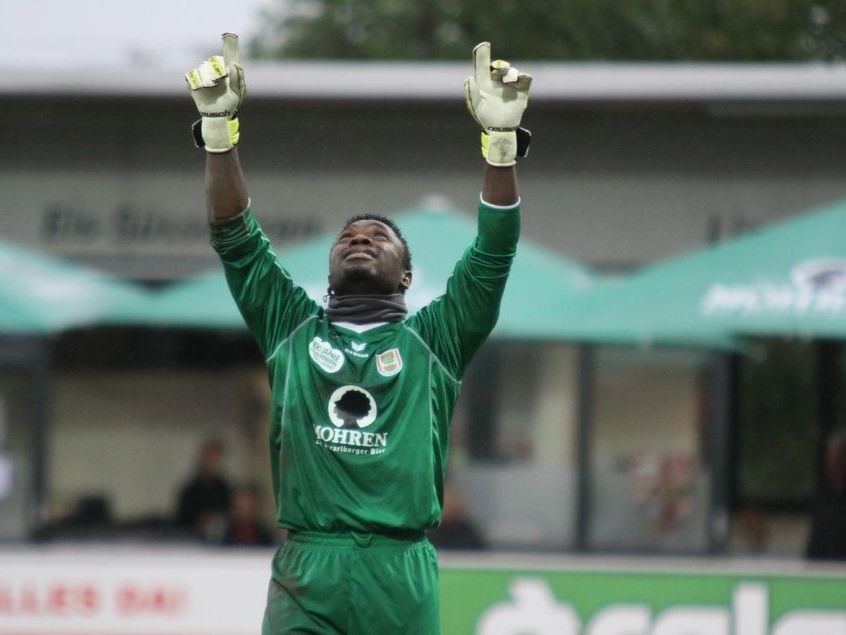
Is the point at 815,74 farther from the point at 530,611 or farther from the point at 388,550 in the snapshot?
the point at 388,550

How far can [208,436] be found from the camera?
30.8 feet

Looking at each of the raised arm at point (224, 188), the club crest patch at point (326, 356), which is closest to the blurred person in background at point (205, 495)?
the club crest patch at point (326, 356)

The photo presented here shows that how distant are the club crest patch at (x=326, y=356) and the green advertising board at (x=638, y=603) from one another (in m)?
4.92

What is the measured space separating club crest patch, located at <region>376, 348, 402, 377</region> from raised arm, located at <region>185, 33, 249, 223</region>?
52cm

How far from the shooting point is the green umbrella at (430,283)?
7.88m

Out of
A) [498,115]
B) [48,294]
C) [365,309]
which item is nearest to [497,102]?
[498,115]

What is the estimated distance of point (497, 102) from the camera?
368 centimetres

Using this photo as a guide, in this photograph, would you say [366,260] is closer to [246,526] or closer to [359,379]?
[359,379]

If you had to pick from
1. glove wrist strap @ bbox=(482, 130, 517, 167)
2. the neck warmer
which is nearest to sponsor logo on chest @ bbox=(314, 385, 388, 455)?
the neck warmer

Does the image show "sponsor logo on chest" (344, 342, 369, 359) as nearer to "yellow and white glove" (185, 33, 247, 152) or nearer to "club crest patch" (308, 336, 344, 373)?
"club crest patch" (308, 336, 344, 373)

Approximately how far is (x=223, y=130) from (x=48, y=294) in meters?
4.80

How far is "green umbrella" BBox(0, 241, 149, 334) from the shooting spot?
8.06 m

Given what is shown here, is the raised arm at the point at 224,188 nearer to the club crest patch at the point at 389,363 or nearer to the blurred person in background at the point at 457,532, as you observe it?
the club crest patch at the point at 389,363

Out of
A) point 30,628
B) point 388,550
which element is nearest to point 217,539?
point 30,628
